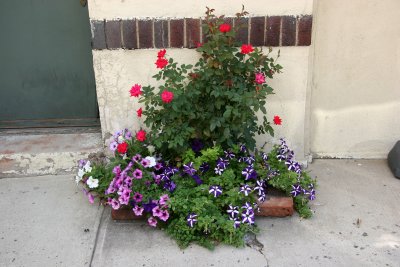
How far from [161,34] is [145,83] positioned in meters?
0.37

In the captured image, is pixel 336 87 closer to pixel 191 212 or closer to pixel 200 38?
pixel 200 38

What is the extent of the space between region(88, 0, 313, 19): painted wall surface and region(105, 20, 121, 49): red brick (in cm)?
5

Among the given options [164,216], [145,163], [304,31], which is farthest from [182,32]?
[164,216]

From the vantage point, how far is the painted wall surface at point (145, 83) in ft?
11.4

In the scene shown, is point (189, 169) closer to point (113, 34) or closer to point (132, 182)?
point (132, 182)

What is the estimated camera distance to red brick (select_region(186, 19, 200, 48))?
3.38 meters

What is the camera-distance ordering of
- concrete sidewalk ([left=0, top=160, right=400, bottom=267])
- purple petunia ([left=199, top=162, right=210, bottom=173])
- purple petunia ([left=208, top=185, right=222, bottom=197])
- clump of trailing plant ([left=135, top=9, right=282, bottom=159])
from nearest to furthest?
concrete sidewalk ([left=0, top=160, right=400, bottom=267]) → purple petunia ([left=208, top=185, right=222, bottom=197]) → clump of trailing plant ([left=135, top=9, right=282, bottom=159]) → purple petunia ([left=199, top=162, right=210, bottom=173])

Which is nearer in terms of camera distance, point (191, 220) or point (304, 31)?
point (191, 220)

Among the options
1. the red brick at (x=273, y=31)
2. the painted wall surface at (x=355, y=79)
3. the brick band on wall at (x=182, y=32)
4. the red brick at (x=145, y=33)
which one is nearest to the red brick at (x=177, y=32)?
the brick band on wall at (x=182, y=32)

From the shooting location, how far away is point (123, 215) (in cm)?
321

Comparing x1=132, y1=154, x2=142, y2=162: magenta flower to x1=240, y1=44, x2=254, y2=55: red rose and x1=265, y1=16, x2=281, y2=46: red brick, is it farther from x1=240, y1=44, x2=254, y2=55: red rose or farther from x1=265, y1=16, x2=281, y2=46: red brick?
x1=265, y1=16, x2=281, y2=46: red brick

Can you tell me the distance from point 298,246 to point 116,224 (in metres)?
1.15

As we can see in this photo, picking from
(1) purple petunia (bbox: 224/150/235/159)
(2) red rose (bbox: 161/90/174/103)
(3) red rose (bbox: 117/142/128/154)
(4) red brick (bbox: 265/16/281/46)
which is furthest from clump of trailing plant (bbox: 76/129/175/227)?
(4) red brick (bbox: 265/16/281/46)

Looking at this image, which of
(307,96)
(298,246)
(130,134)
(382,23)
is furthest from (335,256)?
(382,23)
